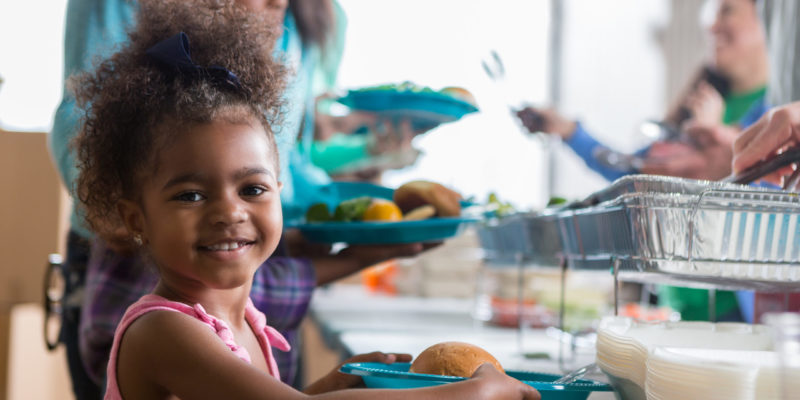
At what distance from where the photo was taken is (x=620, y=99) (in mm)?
5027

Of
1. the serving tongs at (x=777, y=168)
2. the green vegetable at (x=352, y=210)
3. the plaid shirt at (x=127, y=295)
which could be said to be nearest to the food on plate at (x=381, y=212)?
the green vegetable at (x=352, y=210)

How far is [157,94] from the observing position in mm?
867

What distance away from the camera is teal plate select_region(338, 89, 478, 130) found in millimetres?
1438

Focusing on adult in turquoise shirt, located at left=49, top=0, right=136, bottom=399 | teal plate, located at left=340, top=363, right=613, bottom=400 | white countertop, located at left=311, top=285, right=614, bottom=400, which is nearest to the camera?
teal plate, located at left=340, top=363, right=613, bottom=400

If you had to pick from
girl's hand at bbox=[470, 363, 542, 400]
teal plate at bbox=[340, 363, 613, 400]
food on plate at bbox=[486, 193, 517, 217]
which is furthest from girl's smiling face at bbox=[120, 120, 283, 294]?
food on plate at bbox=[486, 193, 517, 217]

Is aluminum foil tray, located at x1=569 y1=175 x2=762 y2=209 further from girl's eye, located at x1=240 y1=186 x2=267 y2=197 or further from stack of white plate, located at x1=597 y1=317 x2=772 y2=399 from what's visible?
girl's eye, located at x1=240 y1=186 x2=267 y2=197

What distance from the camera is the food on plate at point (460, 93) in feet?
4.76

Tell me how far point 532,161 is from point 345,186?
3.39 meters

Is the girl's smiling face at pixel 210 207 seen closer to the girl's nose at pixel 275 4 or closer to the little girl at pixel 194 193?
the little girl at pixel 194 193

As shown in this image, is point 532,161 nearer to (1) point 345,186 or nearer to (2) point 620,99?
(2) point 620,99

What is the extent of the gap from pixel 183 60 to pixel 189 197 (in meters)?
0.17

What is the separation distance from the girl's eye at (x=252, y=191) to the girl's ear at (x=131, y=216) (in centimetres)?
13

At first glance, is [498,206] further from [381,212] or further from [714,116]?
[714,116]

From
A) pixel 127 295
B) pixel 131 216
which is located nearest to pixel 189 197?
pixel 131 216
